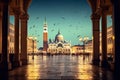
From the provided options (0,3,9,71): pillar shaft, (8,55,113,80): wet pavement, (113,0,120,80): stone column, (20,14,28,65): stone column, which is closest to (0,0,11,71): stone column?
(0,3,9,71): pillar shaft

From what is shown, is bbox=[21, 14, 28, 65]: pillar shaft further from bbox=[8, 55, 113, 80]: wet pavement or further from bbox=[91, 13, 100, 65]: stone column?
bbox=[91, 13, 100, 65]: stone column

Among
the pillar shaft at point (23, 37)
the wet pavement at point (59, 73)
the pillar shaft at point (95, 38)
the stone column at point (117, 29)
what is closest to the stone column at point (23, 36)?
the pillar shaft at point (23, 37)

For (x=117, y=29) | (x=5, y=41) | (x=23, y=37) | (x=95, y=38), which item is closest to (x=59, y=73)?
(x=117, y=29)

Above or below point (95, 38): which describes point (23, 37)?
above

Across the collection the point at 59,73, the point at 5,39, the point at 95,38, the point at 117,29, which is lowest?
the point at 59,73

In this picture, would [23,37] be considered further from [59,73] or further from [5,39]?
[59,73]

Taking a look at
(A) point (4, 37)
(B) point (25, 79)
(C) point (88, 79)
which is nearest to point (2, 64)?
(A) point (4, 37)

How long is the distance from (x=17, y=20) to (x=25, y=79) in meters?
17.3

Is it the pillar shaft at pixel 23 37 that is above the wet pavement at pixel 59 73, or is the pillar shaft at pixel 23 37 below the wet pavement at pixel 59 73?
above

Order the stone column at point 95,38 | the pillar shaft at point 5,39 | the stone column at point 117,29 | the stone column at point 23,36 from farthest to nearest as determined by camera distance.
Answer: the stone column at point 95,38 → the stone column at point 23,36 → the pillar shaft at point 5,39 → the stone column at point 117,29

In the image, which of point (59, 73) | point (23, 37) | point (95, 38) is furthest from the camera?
point (95, 38)

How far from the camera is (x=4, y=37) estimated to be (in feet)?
92.5

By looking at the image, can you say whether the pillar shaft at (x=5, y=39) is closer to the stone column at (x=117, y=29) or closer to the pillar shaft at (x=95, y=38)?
the stone column at (x=117, y=29)

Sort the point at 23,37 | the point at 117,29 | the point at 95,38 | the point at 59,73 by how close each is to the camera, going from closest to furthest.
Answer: the point at 59,73 → the point at 117,29 → the point at 23,37 → the point at 95,38
